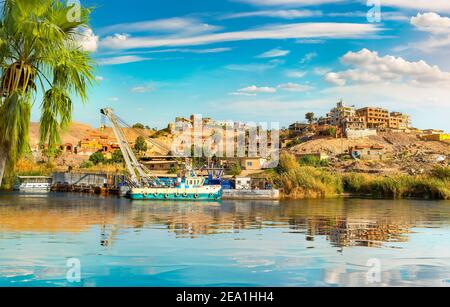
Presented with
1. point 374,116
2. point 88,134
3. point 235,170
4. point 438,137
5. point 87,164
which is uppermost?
point 374,116

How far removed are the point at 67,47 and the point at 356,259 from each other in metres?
7.93

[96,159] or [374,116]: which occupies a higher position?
[374,116]

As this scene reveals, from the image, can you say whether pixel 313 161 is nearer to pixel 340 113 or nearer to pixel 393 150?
pixel 393 150

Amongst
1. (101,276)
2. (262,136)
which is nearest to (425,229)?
(101,276)

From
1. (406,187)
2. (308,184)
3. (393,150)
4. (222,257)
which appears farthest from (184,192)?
(393,150)

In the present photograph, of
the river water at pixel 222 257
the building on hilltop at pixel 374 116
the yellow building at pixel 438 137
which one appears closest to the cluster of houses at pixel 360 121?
Answer: the building on hilltop at pixel 374 116

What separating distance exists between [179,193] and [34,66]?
139 feet

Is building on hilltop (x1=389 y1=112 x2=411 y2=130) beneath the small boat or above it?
above

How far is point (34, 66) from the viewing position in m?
8.42

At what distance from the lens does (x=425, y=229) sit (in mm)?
21312

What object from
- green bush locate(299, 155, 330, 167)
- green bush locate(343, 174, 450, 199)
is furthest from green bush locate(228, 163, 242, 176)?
green bush locate(343, 174, 450, 199)

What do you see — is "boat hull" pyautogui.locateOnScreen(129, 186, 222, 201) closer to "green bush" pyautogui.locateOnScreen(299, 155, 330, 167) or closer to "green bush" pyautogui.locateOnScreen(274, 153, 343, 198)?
"green bush" pyautogui.locateOnScreen(274, 153, 343, 198)

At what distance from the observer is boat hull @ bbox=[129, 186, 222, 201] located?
165ft
